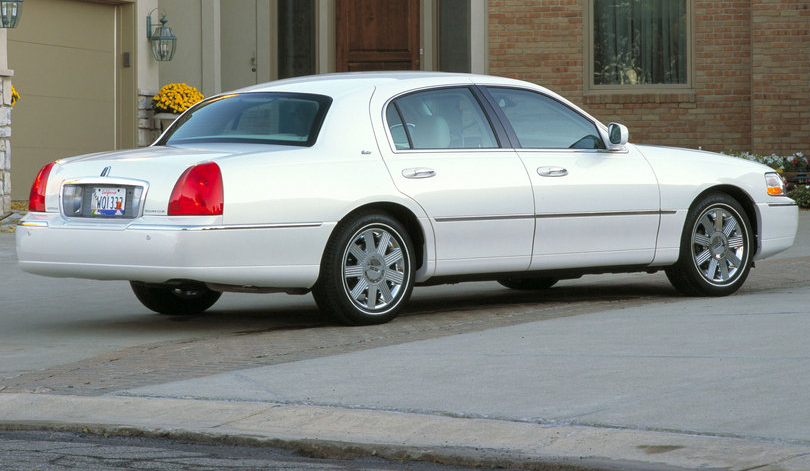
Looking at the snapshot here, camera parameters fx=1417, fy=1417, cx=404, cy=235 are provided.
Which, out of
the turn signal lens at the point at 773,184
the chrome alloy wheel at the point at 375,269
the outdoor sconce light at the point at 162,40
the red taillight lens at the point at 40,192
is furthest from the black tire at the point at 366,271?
the outdoor sconce light at the point at 162,40

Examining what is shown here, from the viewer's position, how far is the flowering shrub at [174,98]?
63.1 feet

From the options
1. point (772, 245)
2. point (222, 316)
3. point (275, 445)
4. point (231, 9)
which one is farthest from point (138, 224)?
point (231, 9)

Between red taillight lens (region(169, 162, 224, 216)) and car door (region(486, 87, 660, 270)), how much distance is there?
2090 mm

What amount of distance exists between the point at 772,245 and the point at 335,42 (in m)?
11.6

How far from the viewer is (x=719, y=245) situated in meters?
9.33

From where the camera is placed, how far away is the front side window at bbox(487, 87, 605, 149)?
8.77 meters

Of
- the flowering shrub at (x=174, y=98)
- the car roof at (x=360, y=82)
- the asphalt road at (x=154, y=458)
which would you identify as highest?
the flowering shrub at (x=174, y=98)

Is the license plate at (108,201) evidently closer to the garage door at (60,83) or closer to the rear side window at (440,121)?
the rear side window at (440,121)

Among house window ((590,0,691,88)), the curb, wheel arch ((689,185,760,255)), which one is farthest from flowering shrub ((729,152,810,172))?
the curb

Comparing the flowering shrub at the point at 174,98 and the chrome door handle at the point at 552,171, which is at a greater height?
Answer: the flowering shrub at the point at 174,98

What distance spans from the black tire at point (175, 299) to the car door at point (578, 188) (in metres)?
2.11

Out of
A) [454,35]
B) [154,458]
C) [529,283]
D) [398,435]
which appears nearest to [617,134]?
[529,283]

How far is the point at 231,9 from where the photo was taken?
806 inches

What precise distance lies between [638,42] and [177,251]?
510 inches
